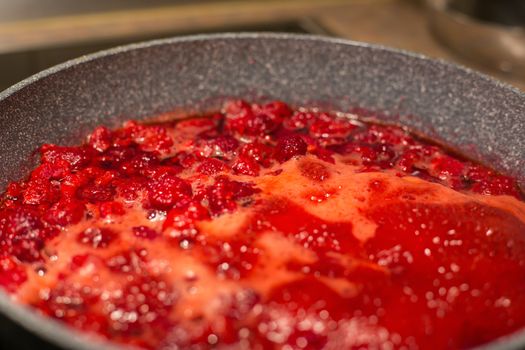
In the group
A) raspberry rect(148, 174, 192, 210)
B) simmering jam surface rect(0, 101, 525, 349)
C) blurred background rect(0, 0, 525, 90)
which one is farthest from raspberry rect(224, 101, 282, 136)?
blurred background rect(0, 0, 525, 90)

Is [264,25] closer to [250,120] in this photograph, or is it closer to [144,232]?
[250,120]

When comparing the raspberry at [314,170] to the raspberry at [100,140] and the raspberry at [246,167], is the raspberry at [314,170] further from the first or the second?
the raspberry at [100,140]

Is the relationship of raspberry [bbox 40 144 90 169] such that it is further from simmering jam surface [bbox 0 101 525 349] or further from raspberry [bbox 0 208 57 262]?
raspberry [bbox 0 208 57 262]

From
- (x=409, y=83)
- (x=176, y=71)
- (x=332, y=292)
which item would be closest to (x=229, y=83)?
(x=176, y=71)

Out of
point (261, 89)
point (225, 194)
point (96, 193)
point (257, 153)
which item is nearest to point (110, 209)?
point (96, 193)

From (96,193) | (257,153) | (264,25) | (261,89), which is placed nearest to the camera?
(96,193)

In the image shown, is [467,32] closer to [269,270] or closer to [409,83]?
[409,83]
